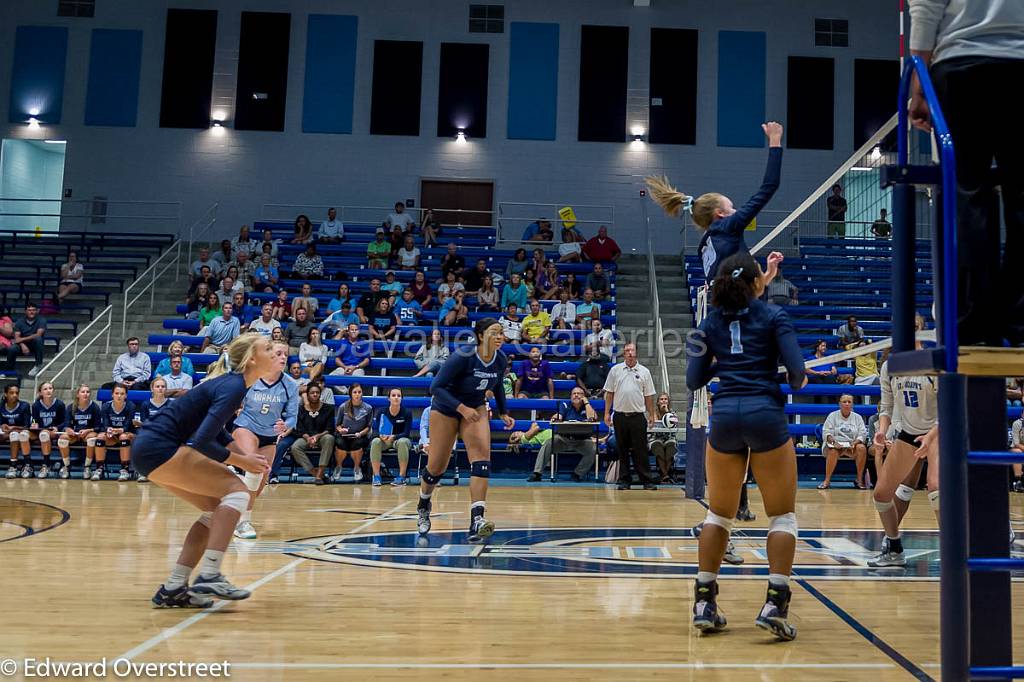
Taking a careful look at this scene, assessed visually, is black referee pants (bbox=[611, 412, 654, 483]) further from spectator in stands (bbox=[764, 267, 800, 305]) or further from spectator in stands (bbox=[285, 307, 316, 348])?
spectator in stands (bbox=[285, 307, 316, 348])

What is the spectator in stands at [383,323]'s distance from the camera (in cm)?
1532

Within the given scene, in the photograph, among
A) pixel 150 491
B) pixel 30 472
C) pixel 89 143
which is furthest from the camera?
pixel 89 143

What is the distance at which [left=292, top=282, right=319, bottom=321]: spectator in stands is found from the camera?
16.0 meters

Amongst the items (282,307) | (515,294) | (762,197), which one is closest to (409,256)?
(515,294)

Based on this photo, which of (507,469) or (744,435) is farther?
(507,469)

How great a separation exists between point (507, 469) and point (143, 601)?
939cm

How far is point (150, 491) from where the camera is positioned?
423 inches

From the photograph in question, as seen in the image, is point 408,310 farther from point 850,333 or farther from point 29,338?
point 850,333

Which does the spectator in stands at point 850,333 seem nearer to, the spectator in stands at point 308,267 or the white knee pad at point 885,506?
the white knee pad at point 885,506

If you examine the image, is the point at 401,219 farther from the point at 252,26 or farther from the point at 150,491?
the point at 150,491

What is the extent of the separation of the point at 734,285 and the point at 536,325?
11.2 metres

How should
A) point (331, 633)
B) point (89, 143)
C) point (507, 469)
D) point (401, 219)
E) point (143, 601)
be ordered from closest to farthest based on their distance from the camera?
1. point (331, 633)
2. point (143, 601)
3. point (507, 469)
4. point (401, 219)
5. point (89, 143)

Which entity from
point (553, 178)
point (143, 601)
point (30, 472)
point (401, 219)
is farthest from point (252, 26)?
point (143, 601)

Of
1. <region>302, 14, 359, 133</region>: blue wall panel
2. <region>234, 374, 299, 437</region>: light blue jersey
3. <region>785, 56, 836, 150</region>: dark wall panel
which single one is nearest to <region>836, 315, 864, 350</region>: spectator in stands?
<region>234, 374, 299, 437</region>: light blue jersey
